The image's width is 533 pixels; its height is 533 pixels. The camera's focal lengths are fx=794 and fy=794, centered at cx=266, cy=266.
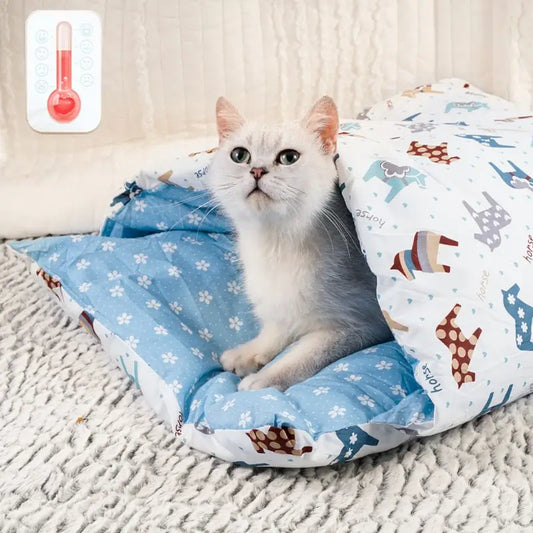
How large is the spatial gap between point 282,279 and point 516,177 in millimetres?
390

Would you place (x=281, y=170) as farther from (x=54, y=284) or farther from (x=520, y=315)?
(x=54, y=284)

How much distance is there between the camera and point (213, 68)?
6.57 feet

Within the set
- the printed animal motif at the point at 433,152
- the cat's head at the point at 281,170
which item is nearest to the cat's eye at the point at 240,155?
the cat's head at the point at 281,170

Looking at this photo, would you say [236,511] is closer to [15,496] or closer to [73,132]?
[15,496]

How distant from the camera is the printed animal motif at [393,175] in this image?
1117 millimetres

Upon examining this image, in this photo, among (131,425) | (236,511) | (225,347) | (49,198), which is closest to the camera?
(236,511)

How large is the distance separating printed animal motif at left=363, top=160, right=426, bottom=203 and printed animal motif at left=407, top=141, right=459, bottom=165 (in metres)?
0.07

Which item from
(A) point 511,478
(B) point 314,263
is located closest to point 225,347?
(B) point 314,263

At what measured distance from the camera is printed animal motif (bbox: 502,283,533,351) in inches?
42.7

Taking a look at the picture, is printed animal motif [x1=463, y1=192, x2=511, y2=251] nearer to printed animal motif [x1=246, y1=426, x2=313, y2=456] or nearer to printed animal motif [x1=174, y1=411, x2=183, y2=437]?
printed animal motif [x1=246, y1=426, x2=313, y2=456]

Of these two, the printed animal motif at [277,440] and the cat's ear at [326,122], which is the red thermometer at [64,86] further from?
the printed animal motif at [277,440]

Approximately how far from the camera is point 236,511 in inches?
38.1

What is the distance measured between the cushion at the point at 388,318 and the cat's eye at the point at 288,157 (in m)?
0.07

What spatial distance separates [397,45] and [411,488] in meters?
1.29
